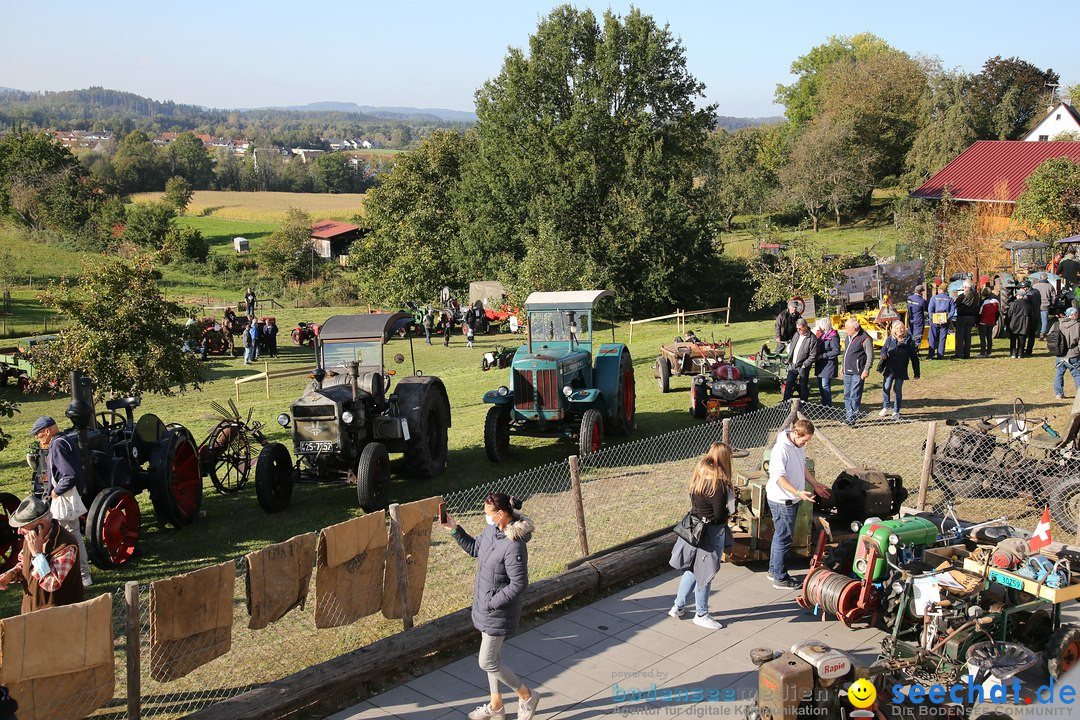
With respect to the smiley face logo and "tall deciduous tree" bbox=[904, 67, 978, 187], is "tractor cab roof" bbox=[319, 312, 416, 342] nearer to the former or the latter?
the smiley face logo

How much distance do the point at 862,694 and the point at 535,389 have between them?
794 centimetres

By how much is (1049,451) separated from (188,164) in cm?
10414

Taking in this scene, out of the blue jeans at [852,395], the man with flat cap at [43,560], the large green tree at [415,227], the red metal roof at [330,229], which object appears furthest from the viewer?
the red metal roof at [330,229]

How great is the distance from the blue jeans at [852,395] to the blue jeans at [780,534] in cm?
552

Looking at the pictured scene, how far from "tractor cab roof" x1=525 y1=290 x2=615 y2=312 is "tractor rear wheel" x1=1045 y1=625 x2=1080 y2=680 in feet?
27.4

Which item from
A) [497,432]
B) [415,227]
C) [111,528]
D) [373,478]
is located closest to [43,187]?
[415,227]

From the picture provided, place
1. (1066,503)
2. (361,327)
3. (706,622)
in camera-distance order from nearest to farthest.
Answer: (706,622) < (1066,503) < (361,327)

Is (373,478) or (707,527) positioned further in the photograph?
(373,478)

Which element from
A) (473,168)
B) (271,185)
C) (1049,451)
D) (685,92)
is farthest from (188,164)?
(1049,451)

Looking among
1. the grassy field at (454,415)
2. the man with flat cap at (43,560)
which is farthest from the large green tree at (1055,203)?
the man with flat cap at (43,560)

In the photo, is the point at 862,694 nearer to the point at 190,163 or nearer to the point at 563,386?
the point at 563,386

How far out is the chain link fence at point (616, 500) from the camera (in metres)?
6.84

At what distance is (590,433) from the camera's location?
1248cm

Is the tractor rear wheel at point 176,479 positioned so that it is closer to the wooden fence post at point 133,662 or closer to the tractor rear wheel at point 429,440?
the tractor rear wheel at point 429,440
